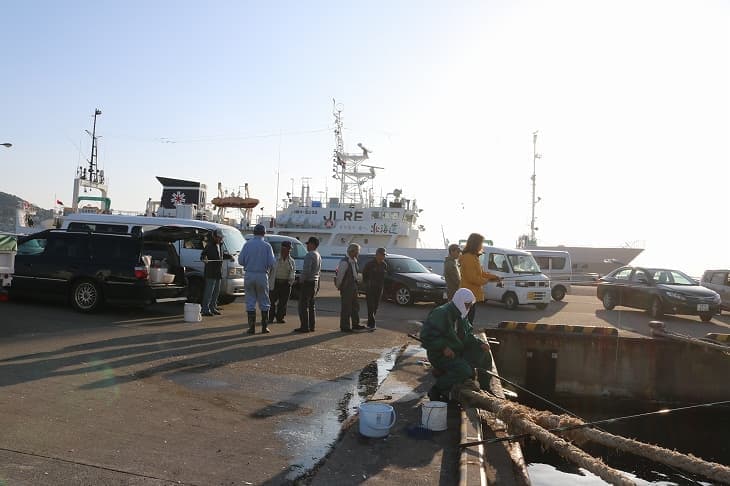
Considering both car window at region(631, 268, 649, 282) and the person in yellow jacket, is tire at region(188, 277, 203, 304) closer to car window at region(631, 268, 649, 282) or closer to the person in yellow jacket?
the person in yellow jacket

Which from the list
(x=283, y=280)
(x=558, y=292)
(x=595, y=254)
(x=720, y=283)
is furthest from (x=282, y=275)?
(x=595, y=254)

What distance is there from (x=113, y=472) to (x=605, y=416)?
30.6 ft

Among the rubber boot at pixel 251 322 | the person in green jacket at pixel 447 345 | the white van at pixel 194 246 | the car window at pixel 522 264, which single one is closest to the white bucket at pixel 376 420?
the person in green jacket at pixel 447 345

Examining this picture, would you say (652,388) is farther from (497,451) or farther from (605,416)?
(497,451)

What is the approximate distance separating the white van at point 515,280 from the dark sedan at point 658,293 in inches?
91.7

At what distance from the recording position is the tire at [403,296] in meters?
17.7

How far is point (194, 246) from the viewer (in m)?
14.1

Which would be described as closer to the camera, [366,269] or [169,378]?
[169,378]

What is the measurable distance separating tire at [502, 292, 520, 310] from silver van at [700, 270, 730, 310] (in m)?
6.26

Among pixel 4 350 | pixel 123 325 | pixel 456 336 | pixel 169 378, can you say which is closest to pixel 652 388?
pixel 456 336

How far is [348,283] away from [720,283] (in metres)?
14.2

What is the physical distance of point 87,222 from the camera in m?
14.9

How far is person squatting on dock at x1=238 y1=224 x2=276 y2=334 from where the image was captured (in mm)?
10055

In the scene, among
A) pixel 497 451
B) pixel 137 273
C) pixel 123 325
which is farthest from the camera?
pixel 137 273
